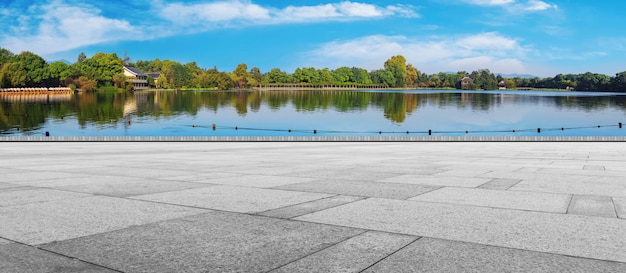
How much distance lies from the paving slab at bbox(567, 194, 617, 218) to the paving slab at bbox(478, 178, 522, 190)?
1.34m

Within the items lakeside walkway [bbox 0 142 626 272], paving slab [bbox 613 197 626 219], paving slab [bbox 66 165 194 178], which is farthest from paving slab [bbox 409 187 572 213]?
paving slab [bbox 66 165 194 178]

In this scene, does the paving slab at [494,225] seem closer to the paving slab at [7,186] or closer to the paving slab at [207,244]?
the paving slab at [207,244]

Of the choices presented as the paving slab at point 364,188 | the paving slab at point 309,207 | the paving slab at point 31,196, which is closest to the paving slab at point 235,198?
the paving slab at point 309,207

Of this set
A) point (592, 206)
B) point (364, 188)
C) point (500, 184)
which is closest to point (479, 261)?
point (592, 206)

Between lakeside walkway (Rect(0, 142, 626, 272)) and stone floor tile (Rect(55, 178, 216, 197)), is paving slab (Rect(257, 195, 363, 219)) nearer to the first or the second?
lakeside walkway (Rect(0, 142, 626, 272))

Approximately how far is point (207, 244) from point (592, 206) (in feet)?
18.0

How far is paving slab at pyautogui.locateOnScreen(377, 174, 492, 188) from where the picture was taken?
9.77 meters

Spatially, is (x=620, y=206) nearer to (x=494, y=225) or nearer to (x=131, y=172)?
(x=494, y=225)

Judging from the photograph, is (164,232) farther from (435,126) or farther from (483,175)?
(435,126)

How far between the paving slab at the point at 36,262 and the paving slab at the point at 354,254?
5.39ft

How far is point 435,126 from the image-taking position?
95.0m

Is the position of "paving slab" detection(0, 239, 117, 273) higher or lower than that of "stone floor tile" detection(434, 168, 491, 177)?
higher

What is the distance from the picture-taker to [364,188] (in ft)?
30.1

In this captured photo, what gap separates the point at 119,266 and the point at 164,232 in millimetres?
1225
